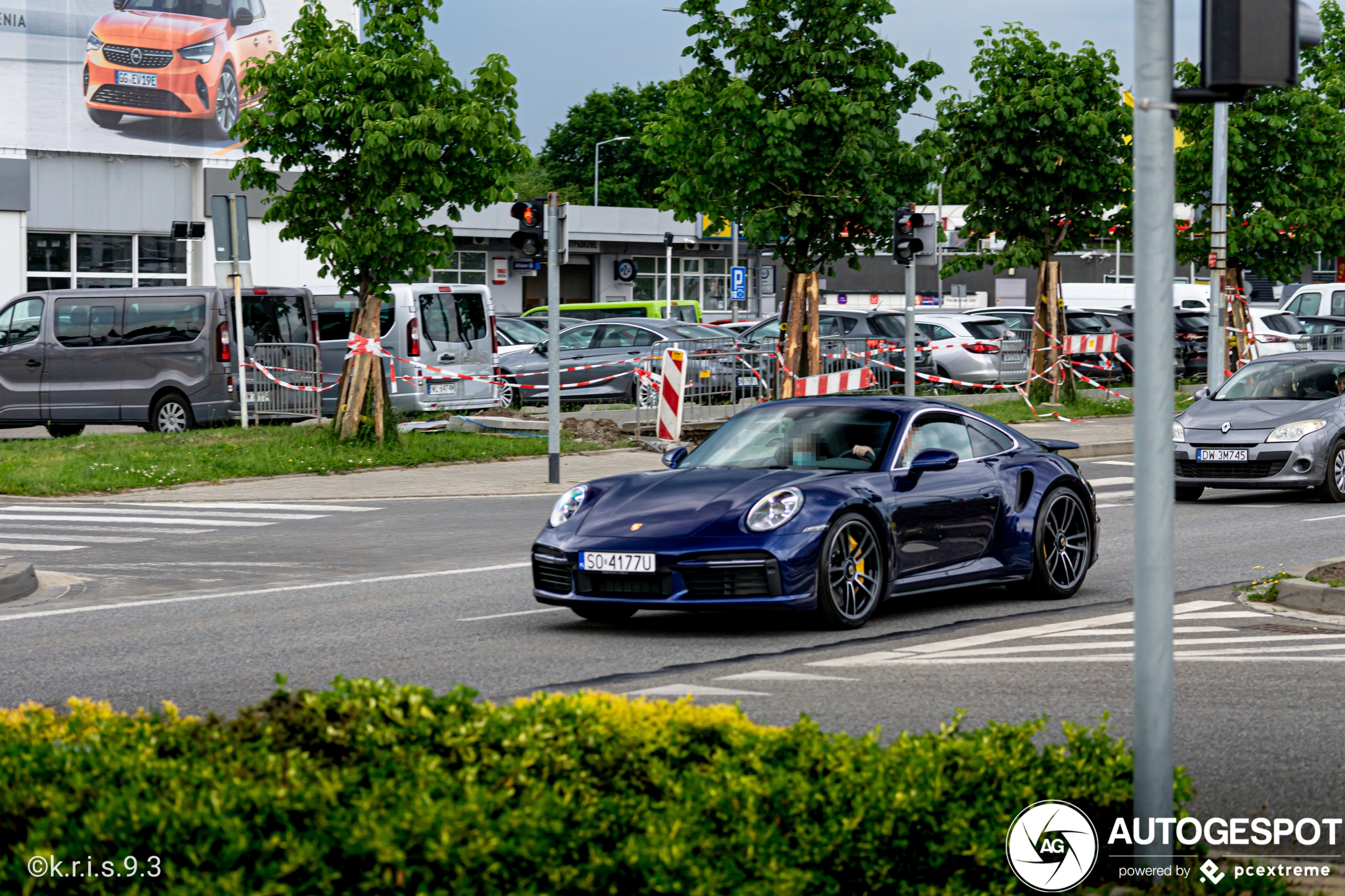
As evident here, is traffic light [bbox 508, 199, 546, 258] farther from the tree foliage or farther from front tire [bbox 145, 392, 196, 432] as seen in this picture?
front tire [bbox 145, 392, 196, 432]

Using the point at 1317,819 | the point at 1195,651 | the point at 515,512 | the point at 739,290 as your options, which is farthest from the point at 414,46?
the point at 739,290

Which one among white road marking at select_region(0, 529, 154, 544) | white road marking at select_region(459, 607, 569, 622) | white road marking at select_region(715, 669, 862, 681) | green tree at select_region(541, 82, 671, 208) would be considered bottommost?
white road marking at select_region(459, 607, 569, 622)

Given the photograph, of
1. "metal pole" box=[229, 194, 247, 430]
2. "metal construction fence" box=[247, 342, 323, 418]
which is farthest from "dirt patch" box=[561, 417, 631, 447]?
"metal pole" box=[229, 194, 247, 430]

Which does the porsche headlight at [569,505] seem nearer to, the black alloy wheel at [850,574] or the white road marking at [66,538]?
the black alloy wheel at [850,574]

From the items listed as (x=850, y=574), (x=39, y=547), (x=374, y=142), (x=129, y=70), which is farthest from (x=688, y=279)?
(x=850, y=574)

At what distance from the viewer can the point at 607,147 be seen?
106 metres

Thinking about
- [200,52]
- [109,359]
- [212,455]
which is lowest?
[212,455]

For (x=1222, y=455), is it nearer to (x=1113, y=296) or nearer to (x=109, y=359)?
(x=109, y=359)

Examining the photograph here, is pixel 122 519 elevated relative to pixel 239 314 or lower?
lower

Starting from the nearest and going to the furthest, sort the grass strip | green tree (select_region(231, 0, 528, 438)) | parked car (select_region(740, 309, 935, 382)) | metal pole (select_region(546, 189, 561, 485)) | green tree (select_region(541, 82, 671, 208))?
the grass strip < metal pole (select_region(546, 189, 561, 485)) < green tree (select_region(231, 0, 528, 438)) < parked car (select_region(740, 309, 935, 382)) < green tree (select_region(541, 82, 671, 208))

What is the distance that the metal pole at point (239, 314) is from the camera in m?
23.2

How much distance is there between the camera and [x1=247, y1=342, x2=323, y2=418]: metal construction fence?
25156 millimetres

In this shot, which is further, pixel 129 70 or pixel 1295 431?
pixel 129 70

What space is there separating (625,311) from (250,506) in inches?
1160
